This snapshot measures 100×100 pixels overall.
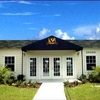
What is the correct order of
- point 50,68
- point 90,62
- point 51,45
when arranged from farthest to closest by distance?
point 90,62
point 50,68
point 51,45

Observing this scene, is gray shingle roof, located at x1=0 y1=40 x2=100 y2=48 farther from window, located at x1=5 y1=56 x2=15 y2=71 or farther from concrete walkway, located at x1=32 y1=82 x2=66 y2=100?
concrete walkway, located at x1=32 y1=82 x2=66 y2=100

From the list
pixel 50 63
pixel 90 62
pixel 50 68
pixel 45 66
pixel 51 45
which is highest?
pixel 51 45

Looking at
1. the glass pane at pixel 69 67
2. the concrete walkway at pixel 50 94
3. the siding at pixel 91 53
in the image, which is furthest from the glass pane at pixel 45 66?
the concrete walkway at pixel 50 94

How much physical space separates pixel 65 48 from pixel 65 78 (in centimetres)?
348

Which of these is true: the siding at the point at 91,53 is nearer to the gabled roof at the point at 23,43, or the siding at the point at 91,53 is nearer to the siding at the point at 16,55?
the gabled roof at the point at 23,43

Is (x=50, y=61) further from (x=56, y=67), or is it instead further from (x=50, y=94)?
(x=50, y=94)

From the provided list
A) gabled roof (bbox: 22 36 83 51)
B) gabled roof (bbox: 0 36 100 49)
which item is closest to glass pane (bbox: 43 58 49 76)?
gabled roof (bbox: 22 36 83 51)

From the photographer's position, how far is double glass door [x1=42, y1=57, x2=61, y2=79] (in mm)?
22438

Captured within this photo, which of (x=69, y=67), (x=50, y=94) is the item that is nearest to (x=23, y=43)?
(x=69, y=67)

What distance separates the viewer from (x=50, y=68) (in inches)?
883

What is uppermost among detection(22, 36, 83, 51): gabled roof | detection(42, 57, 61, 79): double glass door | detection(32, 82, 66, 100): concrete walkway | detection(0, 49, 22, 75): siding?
detection(22, 36, 83, 51): gabled roof

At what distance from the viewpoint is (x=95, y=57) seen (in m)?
23.1

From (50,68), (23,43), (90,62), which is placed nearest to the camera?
(50,68)

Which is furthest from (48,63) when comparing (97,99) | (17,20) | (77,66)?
(17,20)
